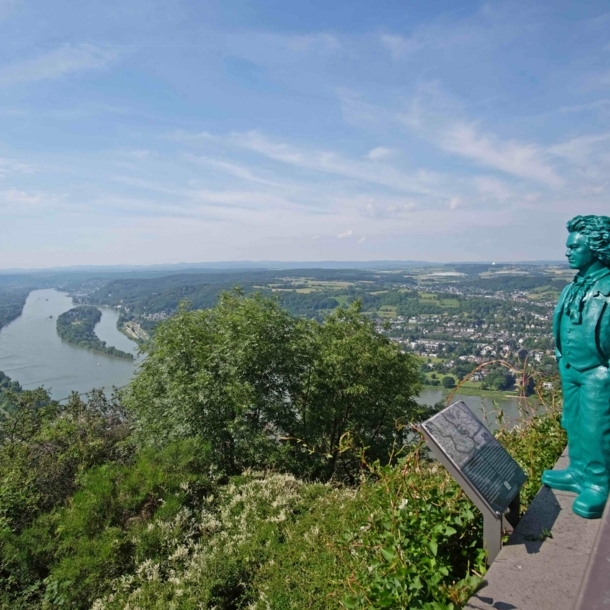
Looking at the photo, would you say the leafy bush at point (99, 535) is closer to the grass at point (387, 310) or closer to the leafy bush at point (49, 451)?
the leafy bush at point (49, 451)

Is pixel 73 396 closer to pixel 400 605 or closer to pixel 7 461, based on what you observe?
pixel 7 461

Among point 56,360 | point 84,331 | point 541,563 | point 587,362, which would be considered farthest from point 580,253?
point 84,331

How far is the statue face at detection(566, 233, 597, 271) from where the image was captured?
3506 millimetres

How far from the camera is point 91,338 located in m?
73.0

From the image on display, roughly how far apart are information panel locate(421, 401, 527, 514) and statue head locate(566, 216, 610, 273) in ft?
5.20

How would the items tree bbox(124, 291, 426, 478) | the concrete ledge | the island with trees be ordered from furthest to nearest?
1. the island with trees
2. tree bbox(124, 291, 426, 478)
3. the concrete ledge

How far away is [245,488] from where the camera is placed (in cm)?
609

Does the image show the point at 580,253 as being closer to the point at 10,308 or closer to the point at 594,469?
the point at 594,469

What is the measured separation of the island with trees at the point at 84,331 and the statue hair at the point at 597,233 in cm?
5950

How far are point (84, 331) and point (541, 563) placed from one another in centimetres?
8691

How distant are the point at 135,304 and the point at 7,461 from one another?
111954 millimetres

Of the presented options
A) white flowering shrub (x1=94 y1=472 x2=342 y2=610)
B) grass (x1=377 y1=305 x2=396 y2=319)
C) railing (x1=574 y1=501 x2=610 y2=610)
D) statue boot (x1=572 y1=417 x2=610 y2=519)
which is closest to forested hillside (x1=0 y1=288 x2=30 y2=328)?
grass (x1=377 y1=305 x2=396 y2=319)

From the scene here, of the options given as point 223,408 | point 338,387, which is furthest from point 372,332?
point 223,408

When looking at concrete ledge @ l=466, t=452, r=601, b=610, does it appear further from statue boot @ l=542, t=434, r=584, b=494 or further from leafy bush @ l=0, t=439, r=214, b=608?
leafy bush @ l=0, t=439, r=214, b=608
